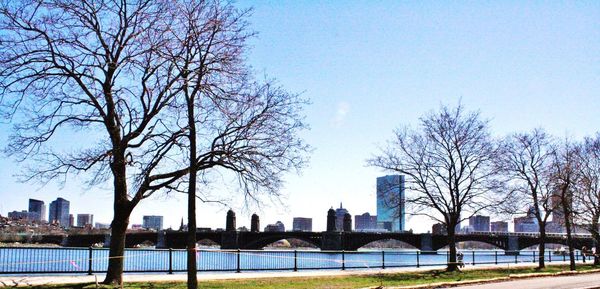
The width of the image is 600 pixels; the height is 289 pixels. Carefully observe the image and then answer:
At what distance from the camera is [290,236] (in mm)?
95625

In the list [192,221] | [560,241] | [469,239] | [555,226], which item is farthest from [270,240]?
[192,221]

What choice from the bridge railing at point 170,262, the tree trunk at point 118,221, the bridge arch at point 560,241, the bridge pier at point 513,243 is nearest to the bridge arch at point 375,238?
the bridge pier at point 513,243

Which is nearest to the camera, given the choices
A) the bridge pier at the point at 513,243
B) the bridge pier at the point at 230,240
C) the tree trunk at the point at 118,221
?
the tree trunk at the point at 118,221

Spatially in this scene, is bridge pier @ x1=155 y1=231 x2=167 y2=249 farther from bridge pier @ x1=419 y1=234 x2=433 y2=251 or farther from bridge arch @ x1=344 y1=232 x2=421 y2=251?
bridge pier @ x1=419 y1=234 x2=433 y2=251

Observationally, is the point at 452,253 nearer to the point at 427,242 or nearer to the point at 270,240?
the point at 427,242

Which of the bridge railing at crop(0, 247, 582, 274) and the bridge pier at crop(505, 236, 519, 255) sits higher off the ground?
the bridge railing at crop(0, 247, 582, 274)

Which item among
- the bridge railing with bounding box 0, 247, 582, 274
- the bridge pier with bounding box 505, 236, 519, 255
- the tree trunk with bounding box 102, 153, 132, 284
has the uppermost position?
the tree trunk with bounding box 102, 153, 132, 284

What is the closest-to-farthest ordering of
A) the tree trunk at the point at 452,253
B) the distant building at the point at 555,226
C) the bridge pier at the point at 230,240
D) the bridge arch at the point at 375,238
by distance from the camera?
1. the tree trunk at the point at 452,253
2. the distant building at the point at 555,226
3. the bridge arch at the point at 375,238
4. the bridge pier at the point at 230,240

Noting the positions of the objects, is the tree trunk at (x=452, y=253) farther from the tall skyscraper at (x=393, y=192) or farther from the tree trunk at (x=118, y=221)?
the tree trunk at (x=118, y=221)

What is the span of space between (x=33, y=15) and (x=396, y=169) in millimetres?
22345

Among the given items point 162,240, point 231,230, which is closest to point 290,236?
point 231,230

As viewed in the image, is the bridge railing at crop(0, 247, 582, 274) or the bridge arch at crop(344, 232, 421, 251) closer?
the bridge railing at crop(0, 247, 582, 274)

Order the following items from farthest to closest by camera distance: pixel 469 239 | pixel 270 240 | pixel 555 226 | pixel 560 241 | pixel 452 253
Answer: pixel 270 240
pixel 469 239
pixel 560 241
pixel 555 226
pixel 452 253

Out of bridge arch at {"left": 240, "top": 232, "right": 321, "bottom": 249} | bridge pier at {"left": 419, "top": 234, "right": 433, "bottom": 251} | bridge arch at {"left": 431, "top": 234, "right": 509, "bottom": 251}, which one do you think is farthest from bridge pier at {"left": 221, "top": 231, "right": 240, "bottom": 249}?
bridge arch at {"left": 431, "top": 234, "right": 509, "bottom": 251}
